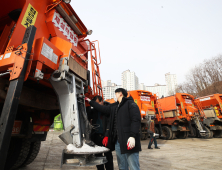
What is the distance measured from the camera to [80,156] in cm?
186

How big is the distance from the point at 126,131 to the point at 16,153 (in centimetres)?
256

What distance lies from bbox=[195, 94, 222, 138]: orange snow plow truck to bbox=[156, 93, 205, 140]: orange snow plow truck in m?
0.66

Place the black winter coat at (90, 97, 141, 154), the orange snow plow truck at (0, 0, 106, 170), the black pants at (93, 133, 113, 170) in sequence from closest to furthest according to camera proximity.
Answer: the orange snow plow truck at (0, 0, 106, 170), the black winter coat at (90, 97, 141, 154), the black pants at (93, 133, 113, 170)

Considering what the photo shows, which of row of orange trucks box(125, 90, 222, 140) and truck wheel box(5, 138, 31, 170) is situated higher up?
row of orange trucks box(125, 90, 222, 140)

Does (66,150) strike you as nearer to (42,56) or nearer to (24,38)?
(42,56)

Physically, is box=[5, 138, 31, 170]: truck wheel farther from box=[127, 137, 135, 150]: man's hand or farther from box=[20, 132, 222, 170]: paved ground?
box=[127, 137, 135, 150]: man's hand

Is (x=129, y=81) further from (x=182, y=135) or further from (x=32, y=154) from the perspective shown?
(x=32, y=154)

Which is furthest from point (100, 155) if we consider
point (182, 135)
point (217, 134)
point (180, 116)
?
point (217, 134)

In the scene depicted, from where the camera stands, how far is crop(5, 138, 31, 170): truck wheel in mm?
2969

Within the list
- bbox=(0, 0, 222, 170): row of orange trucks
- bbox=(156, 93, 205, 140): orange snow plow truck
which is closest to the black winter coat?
bbox=(0, 0, 222, 170): row of orange trucks

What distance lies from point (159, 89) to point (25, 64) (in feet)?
246

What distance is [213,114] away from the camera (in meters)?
9.42

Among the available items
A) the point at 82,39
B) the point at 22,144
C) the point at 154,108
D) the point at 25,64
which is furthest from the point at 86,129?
the point at 154,108

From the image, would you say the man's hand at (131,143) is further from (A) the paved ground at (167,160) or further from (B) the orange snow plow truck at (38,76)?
(A) the paved ground at (167,160)
